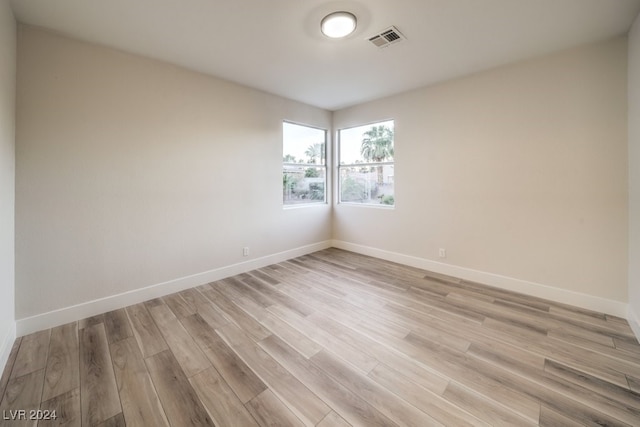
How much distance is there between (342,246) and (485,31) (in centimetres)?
361

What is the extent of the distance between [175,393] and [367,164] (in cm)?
387

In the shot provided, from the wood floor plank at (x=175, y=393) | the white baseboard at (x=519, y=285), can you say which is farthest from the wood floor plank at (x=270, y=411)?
the white baseboard at (x=519, y=285)

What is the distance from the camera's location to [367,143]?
4.41 m

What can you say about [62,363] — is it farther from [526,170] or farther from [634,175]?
[634,175]

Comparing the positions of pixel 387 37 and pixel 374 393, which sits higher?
pixel 387 37

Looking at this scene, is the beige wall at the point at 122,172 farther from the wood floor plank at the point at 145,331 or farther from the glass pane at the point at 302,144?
the glass pane at the point at 302,144

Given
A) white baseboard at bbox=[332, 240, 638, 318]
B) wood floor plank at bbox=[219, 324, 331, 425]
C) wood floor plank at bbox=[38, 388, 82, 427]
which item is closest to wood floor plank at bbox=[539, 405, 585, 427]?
wood floor plank at bbox=[219, 324, 331, 425]

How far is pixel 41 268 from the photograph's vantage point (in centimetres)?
223

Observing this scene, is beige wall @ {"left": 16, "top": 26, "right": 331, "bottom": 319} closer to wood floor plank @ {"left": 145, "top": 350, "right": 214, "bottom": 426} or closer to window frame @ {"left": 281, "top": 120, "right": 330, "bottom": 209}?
window frame @ {"left": 281, "top": 120, "right": 330, "bottom": 209}

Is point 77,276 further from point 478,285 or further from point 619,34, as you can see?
point 619,34

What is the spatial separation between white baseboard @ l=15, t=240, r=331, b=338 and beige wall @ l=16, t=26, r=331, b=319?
6 centimetres

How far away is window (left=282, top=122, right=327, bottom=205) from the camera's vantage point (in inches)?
166

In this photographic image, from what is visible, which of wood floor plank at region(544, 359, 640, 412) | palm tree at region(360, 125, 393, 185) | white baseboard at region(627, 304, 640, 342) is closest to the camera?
wood floor plank at region(544, 359, 640, 412)

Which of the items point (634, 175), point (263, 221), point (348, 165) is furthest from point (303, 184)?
point (634, 175)
